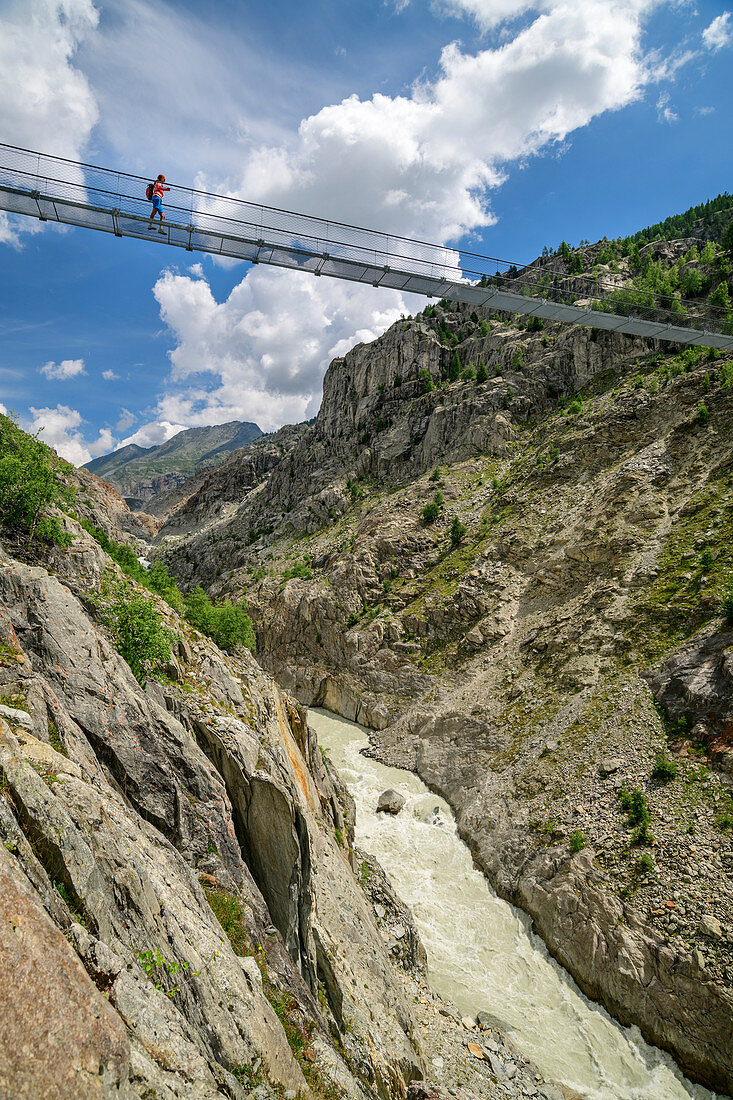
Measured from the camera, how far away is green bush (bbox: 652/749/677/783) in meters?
22.3

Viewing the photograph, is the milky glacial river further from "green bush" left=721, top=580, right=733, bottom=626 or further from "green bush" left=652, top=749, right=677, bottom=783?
"green bush" left=721, top=580, right=733, bottom=626

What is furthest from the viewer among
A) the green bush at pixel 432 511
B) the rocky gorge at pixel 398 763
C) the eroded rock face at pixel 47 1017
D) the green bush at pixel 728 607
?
the green bush at pixel 432 511

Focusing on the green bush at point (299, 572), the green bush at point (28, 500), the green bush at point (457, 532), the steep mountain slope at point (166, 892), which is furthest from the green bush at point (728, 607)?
the green bush at point (299, 572)

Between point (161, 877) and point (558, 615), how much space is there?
34347mm

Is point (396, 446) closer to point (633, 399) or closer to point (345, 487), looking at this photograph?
point (345, 487)

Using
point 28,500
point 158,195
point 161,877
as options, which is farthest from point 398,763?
point 158,195

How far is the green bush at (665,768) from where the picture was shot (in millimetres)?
22328

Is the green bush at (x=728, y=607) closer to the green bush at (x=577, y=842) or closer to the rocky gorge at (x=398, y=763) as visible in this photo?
the rocky gorge at (x=398, y=763)

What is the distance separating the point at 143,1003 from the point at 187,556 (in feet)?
316

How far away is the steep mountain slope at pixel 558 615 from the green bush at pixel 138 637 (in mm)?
20741

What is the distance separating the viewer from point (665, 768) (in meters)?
22.4

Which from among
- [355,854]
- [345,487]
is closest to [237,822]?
[355,854]

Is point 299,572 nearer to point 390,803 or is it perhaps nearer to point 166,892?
point 390,803

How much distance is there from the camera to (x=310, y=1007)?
1015 cm
